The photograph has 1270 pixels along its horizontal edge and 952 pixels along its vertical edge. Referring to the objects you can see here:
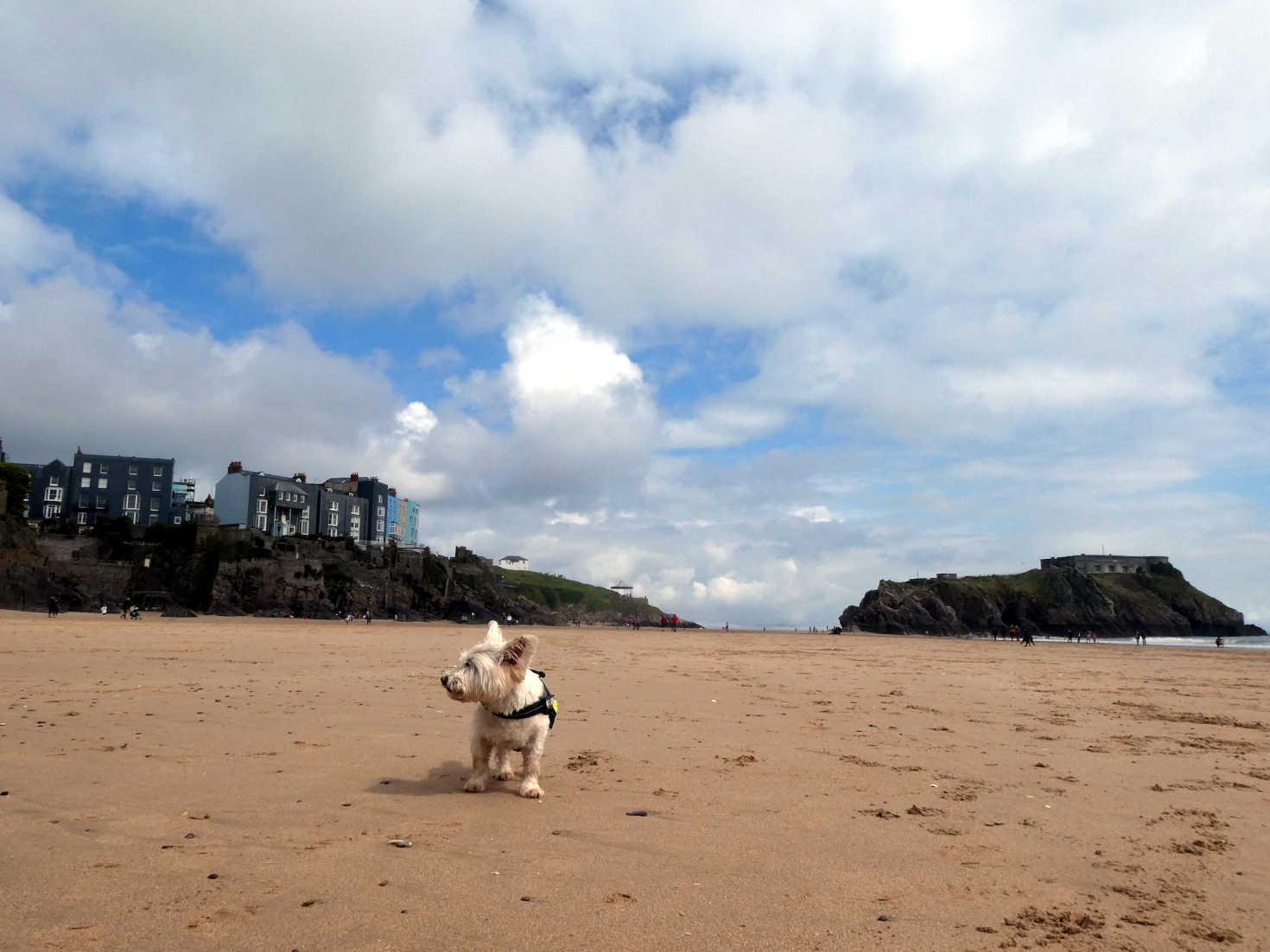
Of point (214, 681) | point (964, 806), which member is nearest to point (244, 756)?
point (964, 806)

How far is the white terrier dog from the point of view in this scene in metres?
6.17

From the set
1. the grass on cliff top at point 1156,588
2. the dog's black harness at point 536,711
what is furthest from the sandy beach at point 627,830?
the grass on cliff top at point 1156,588

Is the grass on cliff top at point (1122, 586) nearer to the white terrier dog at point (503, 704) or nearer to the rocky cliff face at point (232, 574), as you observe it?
the rocky cliff face at point (232, 574)

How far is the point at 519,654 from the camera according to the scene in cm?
636

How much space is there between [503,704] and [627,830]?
1.61 m

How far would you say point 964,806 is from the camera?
6.18 metres

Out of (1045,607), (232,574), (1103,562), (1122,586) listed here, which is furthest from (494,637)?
(1103,562)

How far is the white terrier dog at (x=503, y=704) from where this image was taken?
6.17 meters

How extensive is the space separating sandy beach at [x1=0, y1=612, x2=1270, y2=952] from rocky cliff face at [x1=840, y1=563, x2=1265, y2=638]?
10416 cm

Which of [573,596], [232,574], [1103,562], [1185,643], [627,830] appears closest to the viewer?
[627,830]

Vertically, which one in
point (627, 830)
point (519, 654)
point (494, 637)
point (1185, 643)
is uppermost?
point (494, 637)

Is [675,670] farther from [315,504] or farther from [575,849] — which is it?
[315,504]

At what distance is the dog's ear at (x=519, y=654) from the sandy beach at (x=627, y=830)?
1.05 metres

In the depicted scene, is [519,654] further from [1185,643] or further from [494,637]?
[1185,643]
